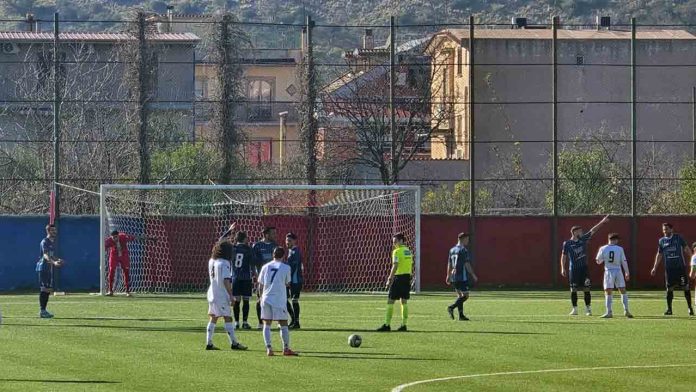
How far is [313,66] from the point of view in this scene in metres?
45.7

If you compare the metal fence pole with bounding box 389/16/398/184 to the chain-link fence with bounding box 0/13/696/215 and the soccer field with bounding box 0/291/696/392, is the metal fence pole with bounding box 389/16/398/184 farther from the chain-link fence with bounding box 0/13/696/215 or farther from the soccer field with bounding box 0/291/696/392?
the soccer field with bounding box 0/291/696/392

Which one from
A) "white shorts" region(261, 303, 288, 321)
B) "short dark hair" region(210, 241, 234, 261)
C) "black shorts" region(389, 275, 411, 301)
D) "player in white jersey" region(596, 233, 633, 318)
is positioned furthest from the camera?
"player in white jersey" region(596, 233, 633, 318)

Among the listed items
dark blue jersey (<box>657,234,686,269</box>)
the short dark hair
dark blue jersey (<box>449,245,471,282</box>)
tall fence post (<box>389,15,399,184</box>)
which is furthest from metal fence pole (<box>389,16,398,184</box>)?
the short dark hair

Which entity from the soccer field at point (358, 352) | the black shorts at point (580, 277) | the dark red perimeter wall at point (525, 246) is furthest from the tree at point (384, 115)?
the black shorts at point (580, 277)

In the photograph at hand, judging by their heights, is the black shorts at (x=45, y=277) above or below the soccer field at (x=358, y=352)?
above

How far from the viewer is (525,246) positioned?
44.1m

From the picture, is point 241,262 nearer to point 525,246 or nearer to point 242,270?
point 242,270

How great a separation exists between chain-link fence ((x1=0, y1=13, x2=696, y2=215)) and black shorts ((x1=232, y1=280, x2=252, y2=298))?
55.4ft

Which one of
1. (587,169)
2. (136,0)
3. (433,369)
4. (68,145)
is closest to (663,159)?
(587,169)

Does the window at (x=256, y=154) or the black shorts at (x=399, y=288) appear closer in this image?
the black shorts at (x=399, y=288)

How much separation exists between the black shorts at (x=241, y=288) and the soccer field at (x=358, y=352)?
2.73 feet

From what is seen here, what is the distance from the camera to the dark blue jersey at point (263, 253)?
28250mm

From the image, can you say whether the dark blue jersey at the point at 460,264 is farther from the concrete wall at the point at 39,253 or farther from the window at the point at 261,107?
the concrete wall at the point at 39,253

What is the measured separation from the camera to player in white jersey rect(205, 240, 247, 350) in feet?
75.9
